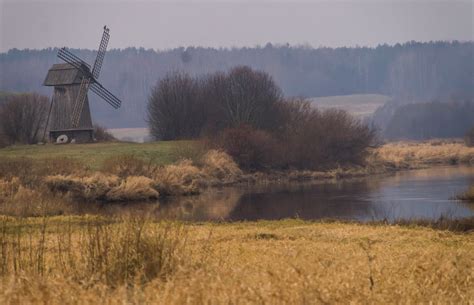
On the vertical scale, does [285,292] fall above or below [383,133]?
above

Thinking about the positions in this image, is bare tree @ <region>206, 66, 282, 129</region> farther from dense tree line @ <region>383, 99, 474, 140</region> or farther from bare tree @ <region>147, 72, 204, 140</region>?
dense tree line @ <region>383, 99, 474, 140</region>

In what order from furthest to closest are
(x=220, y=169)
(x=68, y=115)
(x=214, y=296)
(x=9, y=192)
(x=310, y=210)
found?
1. (x=68, y=115)
2. (x=220, y=169)
3. (x=9, y=192)
4. (x=310, y=210)
5. (x=214, y=296)

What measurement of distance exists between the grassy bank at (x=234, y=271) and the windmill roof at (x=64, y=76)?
52.5 metres

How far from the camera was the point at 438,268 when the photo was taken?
37.0 ft

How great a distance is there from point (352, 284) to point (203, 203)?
28171mm

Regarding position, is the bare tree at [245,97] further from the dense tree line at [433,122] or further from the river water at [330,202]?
the dense tree line at [433,122]

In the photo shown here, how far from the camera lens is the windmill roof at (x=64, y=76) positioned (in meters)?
69.8

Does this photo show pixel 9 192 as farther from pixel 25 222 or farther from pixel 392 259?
pixel 392 259

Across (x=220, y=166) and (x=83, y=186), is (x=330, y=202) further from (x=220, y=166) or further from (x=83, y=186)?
(x=220, y=166)

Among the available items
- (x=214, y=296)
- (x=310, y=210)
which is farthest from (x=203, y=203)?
(x=214, y=296)

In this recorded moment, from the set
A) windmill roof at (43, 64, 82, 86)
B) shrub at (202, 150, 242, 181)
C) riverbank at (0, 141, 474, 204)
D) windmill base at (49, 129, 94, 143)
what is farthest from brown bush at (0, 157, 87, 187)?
windmill roof at (43, 64, 82, 86)

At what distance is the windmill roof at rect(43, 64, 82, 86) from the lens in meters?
69.8

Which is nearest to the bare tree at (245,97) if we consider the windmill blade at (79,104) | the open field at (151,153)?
the open field at (151,153)

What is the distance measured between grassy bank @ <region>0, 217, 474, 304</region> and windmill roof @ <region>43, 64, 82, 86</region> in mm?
52497
